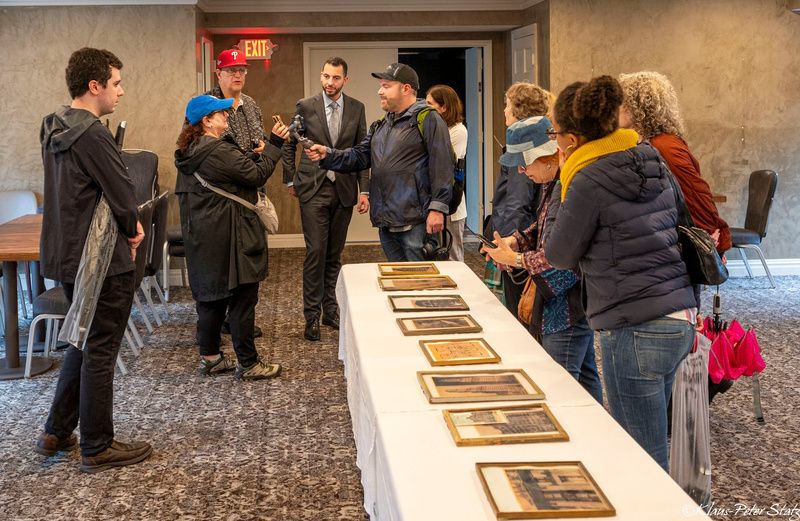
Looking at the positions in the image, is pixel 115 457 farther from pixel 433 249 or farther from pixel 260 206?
pixel 433 249

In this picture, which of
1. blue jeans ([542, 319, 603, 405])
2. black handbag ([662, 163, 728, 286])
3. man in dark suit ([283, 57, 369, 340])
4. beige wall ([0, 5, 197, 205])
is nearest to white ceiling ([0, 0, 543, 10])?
beige wall ([0, 5, 197, 205])

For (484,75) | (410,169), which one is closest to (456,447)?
(410,169)

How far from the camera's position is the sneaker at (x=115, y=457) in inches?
154

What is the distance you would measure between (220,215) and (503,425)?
9.46 ft

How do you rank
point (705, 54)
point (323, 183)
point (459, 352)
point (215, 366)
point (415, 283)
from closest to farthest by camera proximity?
1. point (459, 352)
2. point (415, 283)
3. point (215, 366)
4. point (323, 183)
5. point (705, 54)

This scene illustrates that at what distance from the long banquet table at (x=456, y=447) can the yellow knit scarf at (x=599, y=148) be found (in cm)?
58

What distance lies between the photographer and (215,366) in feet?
Result: 17.3

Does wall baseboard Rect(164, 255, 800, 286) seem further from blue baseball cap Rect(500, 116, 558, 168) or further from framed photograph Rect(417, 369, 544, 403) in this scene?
framed photograph Rect(417, 369, 544, 403)

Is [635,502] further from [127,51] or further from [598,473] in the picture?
[127,51]

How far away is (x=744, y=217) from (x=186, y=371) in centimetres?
541

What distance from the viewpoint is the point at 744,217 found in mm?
8500

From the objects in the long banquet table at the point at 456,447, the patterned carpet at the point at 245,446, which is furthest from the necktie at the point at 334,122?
the long banquet table at the point at 456,447

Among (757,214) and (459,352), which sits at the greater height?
(757,214)

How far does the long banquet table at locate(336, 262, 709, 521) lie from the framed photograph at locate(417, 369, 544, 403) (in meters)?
0.03
